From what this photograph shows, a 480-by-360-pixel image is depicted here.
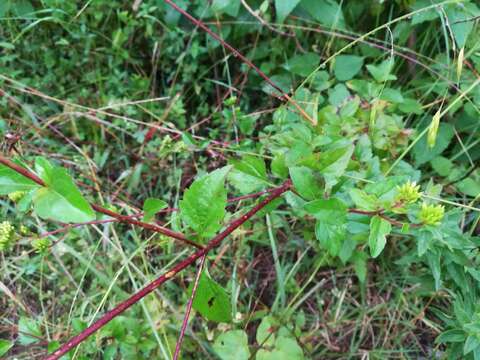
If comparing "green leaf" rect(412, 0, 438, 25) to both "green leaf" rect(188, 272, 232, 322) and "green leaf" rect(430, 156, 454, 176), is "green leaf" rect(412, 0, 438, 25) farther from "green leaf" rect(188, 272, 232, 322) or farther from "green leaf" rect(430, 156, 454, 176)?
"green leaf" rect(188, 272, 232, 322)

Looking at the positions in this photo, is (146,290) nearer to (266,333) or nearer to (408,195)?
(408,195)

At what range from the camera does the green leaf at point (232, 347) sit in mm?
1135

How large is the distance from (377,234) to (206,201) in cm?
28

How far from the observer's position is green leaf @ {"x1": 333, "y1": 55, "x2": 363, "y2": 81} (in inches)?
55.2

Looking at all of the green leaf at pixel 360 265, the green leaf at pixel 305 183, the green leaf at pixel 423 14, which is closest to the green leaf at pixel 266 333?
the green leaf at pixel 360 265

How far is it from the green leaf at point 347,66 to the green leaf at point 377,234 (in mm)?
769

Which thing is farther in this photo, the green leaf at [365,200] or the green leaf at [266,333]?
the green leaf at [266,333]

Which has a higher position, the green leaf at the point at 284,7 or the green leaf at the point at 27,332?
the green leaf at the point at 284,7

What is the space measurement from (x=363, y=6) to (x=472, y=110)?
0.50 m

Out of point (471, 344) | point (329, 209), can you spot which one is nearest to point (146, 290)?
point (329, 209)

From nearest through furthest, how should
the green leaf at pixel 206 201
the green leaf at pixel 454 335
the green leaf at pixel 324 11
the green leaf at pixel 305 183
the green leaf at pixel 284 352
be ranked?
the green leaf at pixel 206 201 < the green leaf at pixel 305 183 < the green leaf at pixel 454 335 < the green leaf at pixel 284 352 < the green leaf at pixel 324 11

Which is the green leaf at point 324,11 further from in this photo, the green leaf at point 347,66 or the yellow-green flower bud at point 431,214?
the yellow-green flower bud at point 431,214

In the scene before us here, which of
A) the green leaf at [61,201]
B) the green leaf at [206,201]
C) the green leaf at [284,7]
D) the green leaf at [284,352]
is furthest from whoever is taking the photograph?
the green leaf at [284,7]

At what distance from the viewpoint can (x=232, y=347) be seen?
3.75ft
